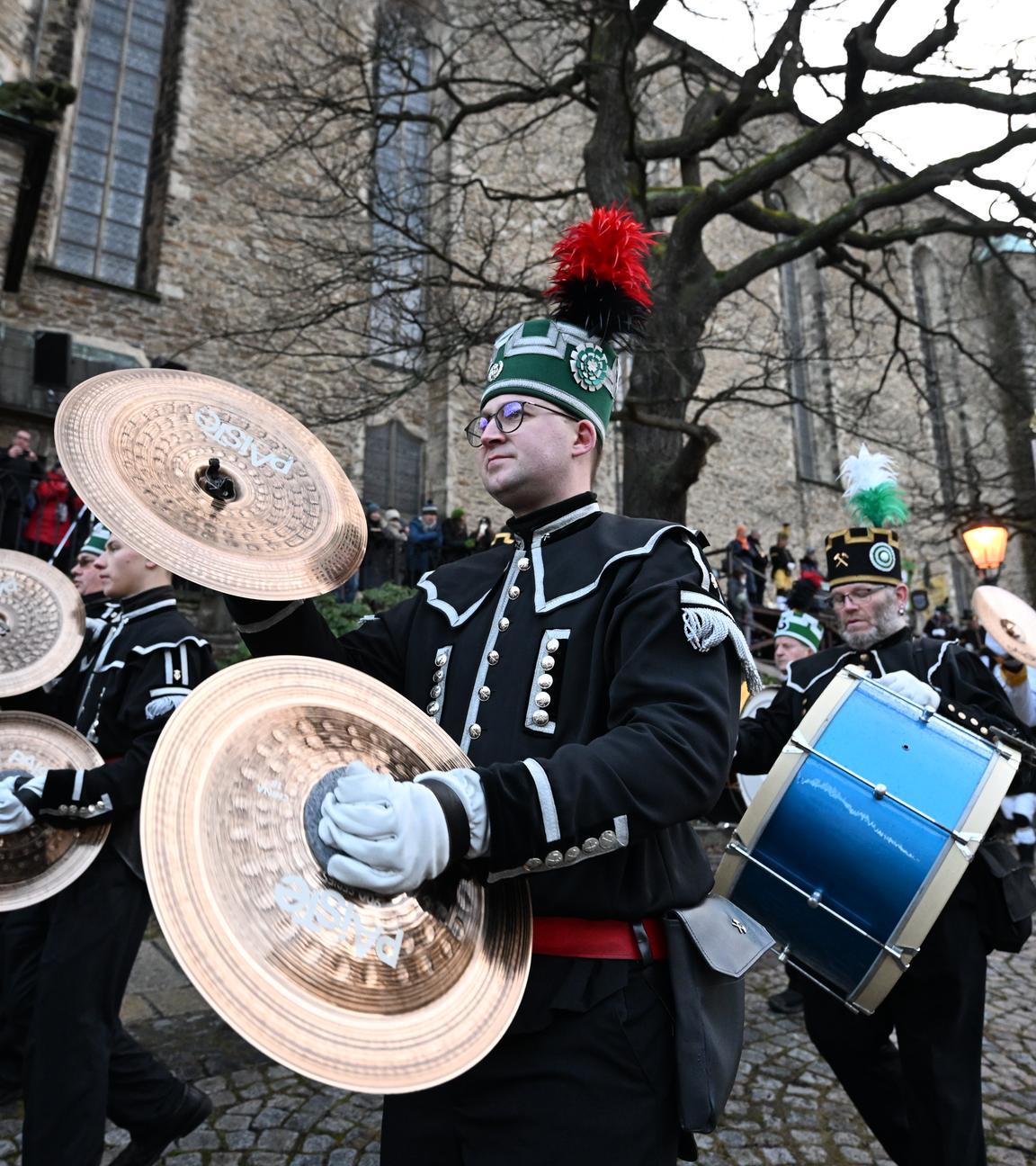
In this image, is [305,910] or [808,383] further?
[808,383]

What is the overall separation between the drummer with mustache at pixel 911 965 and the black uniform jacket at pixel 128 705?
2.12 m

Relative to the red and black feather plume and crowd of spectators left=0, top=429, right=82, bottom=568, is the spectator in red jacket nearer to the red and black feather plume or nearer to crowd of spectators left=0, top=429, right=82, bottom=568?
crowd of spectators left=0, top=429, right=82, bottom=568

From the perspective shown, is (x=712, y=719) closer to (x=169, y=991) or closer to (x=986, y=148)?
(x=169, y=991)

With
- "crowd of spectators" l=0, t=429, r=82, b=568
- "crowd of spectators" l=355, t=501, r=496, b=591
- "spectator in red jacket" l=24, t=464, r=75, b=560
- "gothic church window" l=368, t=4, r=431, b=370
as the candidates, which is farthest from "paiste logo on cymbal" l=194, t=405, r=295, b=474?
"crowd of spectators" l=355, t=501, r=496, b=591

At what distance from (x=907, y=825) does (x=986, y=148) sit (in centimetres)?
1001

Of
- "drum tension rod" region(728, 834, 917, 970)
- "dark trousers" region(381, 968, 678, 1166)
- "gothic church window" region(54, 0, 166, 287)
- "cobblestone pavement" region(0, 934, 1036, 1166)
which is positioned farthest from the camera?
"gothic church window" region(54, 0, 166, 287)

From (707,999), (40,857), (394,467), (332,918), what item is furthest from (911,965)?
(394,467)

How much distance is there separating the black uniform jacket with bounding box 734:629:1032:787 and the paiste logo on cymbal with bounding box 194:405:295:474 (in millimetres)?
2213

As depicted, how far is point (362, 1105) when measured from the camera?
3.67 meters

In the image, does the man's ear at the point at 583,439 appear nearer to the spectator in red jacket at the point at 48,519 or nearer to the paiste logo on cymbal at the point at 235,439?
the paiste logo on cymbal at the point at 235,439

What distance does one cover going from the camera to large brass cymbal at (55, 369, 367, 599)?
1528mm

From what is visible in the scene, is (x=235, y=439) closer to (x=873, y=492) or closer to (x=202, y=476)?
(x=202, y=476)

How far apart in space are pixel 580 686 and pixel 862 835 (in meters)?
1.32

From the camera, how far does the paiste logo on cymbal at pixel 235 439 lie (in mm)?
1808
